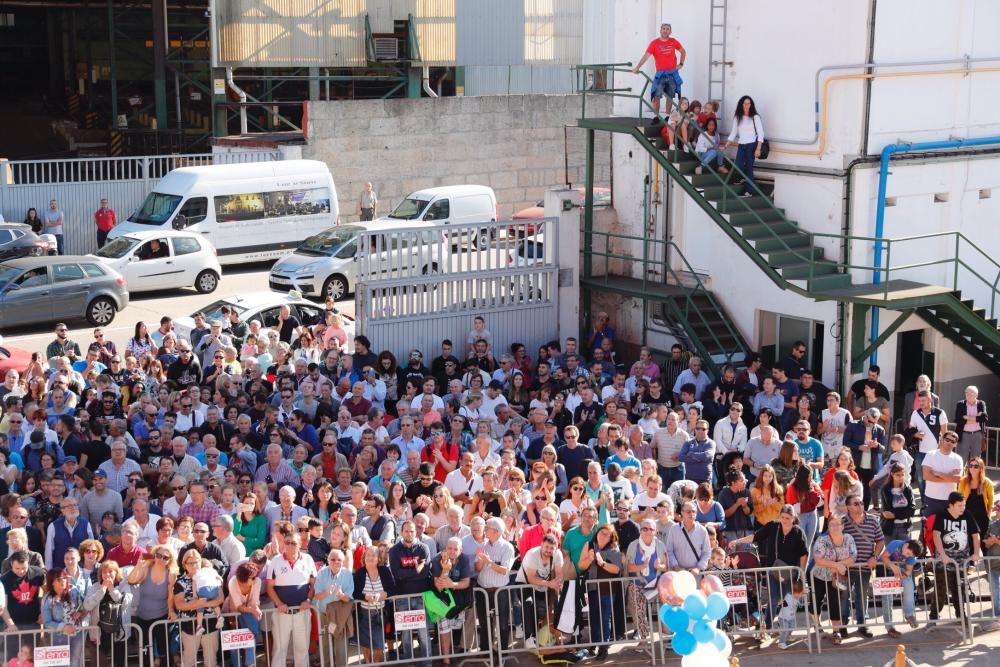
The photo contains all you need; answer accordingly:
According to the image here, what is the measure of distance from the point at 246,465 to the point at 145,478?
1072 mm

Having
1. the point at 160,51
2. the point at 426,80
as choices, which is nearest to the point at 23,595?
the point at 426,80

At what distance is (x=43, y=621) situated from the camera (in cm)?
1246

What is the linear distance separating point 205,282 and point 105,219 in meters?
3.78

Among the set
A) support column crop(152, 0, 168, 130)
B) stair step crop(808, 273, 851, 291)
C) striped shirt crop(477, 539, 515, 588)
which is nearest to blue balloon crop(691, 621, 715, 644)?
striped shirt crop(477, 539, 515, 588)

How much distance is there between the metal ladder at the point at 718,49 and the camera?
21.5 m

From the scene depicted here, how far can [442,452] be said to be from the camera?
53.7ft

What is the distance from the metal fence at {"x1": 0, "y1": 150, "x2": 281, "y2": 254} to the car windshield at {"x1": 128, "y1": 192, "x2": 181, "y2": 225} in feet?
7.13

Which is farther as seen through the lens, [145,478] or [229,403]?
[229,403]

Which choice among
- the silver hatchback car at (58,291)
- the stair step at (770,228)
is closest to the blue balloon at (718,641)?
the stair step at (770,228)

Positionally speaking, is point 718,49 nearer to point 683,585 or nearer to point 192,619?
point 683,585

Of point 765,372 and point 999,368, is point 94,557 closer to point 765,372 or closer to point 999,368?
point 765,372

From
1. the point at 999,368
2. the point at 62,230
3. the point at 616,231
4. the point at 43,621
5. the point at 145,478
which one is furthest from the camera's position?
the point at 62,230

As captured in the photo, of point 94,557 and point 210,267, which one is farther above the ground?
point 210,267

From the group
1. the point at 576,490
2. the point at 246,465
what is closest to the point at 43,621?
the point at 246,465
